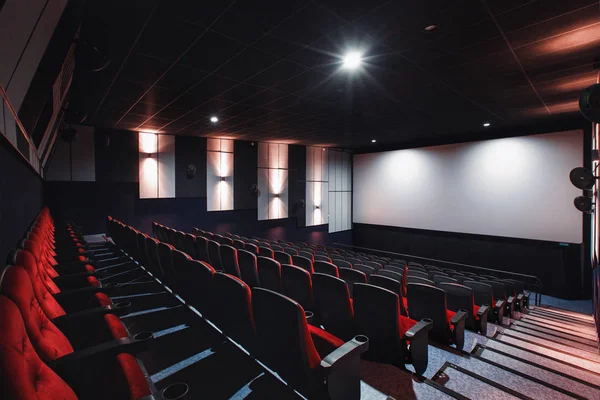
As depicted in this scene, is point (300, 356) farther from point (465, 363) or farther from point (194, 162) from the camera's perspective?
point (194, 162)

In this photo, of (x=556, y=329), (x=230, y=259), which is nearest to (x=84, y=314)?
(x=230, y=259)

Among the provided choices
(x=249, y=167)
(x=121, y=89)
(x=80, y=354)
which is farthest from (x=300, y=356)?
(x=249, y=167)

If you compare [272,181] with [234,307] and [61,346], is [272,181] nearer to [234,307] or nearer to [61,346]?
[234,307]

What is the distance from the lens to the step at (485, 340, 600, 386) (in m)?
2.94

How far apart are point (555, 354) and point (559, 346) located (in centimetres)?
60

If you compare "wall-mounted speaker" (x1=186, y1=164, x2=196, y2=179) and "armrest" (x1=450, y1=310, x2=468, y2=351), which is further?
"wall-mounted speaker" (x1=186, y1=164, x2=196, y2=179)

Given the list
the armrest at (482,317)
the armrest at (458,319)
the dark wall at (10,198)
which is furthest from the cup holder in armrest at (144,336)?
the armrest at (482,317)

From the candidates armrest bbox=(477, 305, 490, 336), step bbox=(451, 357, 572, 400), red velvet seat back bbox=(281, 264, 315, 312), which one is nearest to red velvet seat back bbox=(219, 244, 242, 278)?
red velvet seat back bbox=(281, 264, 315, 312)

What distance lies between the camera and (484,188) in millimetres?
9844

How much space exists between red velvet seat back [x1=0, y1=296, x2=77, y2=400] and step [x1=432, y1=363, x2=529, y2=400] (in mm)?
2595

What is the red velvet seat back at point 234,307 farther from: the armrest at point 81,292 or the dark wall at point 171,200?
the dark wall at point 171,200

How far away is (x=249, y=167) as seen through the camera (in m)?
10.9

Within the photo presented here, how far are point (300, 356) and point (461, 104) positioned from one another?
669 centimetres

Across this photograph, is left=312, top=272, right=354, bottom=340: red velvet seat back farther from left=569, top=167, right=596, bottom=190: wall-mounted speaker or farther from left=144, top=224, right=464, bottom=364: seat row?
left=569, top=167, right=596, bottom=190: wall-mounted speaker
